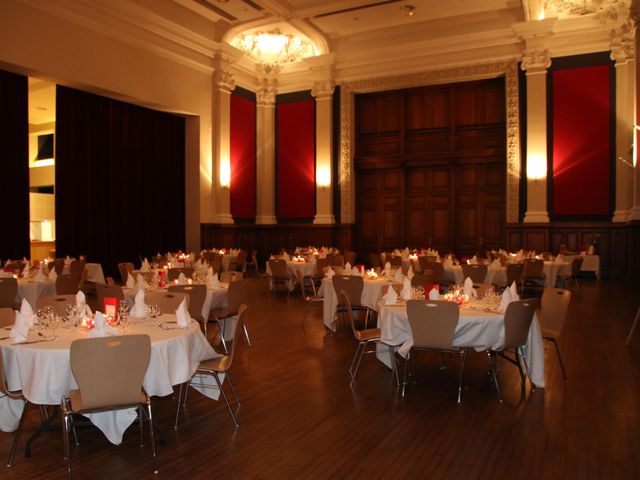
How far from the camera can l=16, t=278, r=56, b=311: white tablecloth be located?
7.38m

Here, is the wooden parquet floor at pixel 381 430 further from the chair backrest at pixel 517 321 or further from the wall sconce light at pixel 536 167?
the wall sconce light at pixel 536 167

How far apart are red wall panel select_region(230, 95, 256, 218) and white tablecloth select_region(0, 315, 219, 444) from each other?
12.4 m

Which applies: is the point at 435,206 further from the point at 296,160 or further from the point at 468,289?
the point at 468,289

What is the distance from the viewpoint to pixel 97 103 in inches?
509

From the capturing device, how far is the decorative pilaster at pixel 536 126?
13.7 m

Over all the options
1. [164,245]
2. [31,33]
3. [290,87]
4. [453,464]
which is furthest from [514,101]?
[453,464]

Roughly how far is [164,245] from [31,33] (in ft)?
20.2

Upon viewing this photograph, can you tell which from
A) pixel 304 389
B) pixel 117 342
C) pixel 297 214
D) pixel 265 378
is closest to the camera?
pixel 117 342

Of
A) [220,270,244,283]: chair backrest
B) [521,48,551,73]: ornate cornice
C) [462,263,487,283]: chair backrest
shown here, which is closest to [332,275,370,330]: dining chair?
[220,270,244,283]: chair backrest

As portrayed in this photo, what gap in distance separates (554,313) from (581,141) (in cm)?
969

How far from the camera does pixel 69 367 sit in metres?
3.39

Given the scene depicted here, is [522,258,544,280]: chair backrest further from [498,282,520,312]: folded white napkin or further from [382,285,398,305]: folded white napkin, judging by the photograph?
[382,285,398,305]: folded white napkin

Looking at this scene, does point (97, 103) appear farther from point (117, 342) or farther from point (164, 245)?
point (117, 342)

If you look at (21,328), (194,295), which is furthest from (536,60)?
(21,328)
